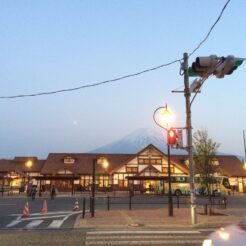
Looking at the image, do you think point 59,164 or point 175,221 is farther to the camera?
point 59,164

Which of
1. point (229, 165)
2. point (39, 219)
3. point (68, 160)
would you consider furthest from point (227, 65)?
point (229, 165)

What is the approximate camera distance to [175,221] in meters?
15.7

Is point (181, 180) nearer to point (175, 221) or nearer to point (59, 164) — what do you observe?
point (59, 164)

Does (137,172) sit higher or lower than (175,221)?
higher

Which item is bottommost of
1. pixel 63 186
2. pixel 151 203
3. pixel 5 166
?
pixel 151 203

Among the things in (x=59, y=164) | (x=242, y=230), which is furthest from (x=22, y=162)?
(x=242, y=230)

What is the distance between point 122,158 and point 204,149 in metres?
41.9

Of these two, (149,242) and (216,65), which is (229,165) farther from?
(216,65)

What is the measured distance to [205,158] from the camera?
2062cm

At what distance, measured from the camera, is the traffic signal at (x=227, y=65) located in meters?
9.70

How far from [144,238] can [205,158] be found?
10.5 m

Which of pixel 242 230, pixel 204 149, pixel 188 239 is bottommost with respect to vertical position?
pixel 188 239

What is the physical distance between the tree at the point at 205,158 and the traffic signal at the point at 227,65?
1108 cm

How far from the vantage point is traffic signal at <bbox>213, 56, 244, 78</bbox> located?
9703 millimetres
